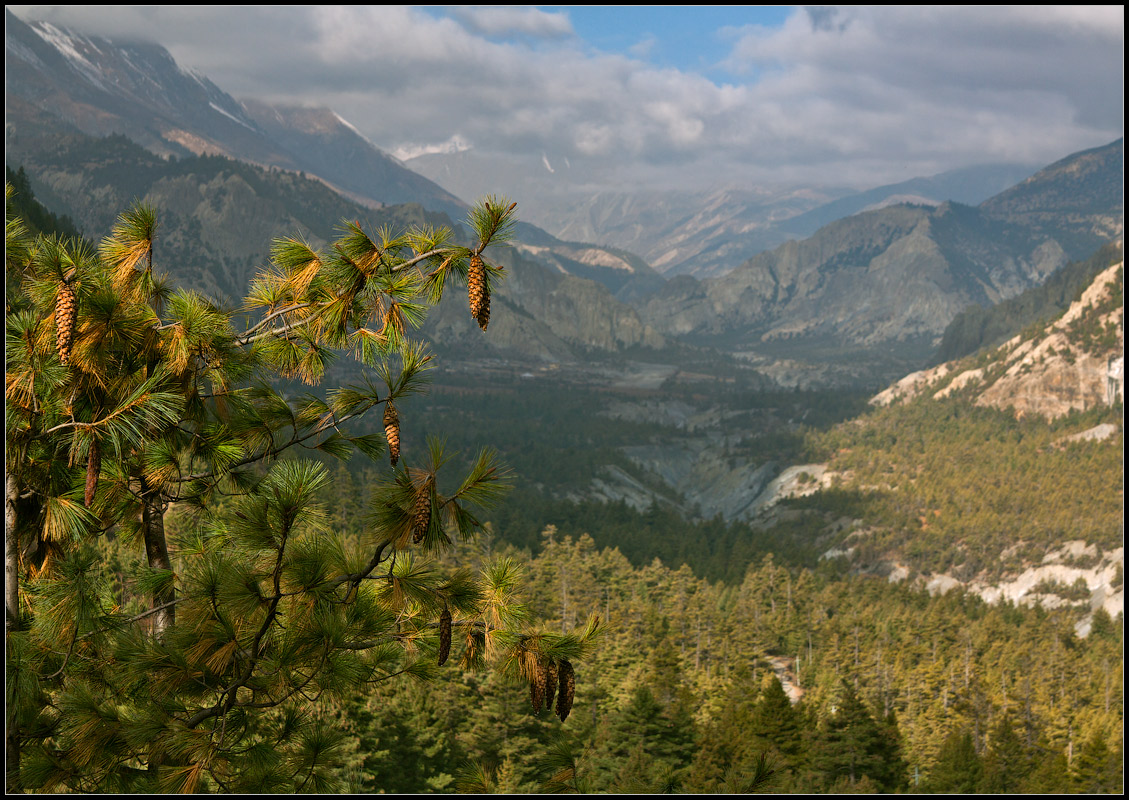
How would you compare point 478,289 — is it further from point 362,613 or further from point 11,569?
point 11,569

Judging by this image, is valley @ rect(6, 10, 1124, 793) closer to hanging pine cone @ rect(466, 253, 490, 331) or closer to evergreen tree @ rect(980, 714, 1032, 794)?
hanging pine cone @ rect(466, 253, 490, 331)

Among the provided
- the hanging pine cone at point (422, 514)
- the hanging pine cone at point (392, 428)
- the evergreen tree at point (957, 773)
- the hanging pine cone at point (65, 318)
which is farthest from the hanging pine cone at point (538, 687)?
the evergreen tree at point (957, 773)

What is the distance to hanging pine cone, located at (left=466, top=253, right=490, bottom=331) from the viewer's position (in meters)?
6.97

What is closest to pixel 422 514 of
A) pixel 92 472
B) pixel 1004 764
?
pixel 92 472

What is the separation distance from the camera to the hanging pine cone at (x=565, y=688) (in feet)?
24.8

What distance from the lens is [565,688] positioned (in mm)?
7738

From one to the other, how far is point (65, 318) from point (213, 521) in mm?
2904

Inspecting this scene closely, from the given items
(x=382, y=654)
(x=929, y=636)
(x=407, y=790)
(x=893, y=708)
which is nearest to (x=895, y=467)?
(x=929, y=636)

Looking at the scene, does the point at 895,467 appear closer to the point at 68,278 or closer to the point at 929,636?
the point at 929,636

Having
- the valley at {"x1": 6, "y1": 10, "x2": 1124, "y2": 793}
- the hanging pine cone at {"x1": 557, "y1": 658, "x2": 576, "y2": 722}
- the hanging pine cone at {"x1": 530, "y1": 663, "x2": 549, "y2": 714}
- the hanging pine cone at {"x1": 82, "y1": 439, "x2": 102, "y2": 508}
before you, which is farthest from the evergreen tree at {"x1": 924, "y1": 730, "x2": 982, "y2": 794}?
the hanging pine cone at {"x1": 82, "y1": 439, "x2": 102, "y2": 508}

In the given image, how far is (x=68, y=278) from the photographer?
7262 mm

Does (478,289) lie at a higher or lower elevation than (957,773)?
higher

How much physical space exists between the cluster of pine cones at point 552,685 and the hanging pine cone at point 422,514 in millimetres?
1827

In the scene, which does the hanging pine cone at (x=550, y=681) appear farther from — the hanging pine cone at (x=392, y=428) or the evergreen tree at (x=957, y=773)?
the evergreen tree at (x=957, y=773)
